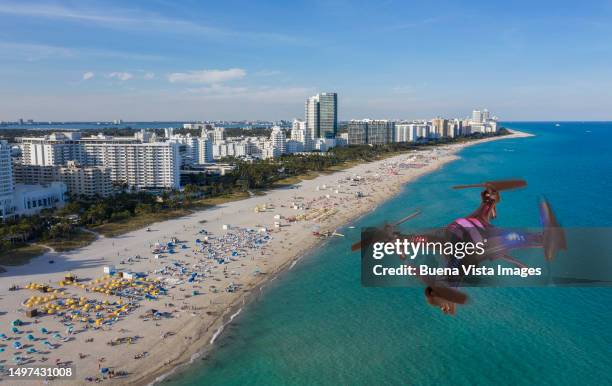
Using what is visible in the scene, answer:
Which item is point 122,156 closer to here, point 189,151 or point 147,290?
point 189,151

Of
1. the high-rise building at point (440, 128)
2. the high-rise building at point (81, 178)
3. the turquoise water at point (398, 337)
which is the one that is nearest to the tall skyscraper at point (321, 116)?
the high-rise building at point (440, 128)

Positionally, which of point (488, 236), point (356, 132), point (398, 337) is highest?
point (356, 132)

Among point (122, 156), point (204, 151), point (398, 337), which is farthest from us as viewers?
point (204, 151)

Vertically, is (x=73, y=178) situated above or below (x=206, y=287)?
above

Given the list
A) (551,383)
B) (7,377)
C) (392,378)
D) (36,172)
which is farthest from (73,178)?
(551,383)

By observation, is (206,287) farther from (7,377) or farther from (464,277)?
(464,277)

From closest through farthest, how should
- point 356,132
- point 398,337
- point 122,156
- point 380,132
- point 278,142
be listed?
point 398,337 → point 122,156 → point 278,142 → point 356,132 → point 380,132

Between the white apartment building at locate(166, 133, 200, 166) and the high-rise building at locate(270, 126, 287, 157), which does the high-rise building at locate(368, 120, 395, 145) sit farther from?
the white apartment building at locate(166, 133, 200, 166)

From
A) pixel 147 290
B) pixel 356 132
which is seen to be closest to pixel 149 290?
pixel 147 290
